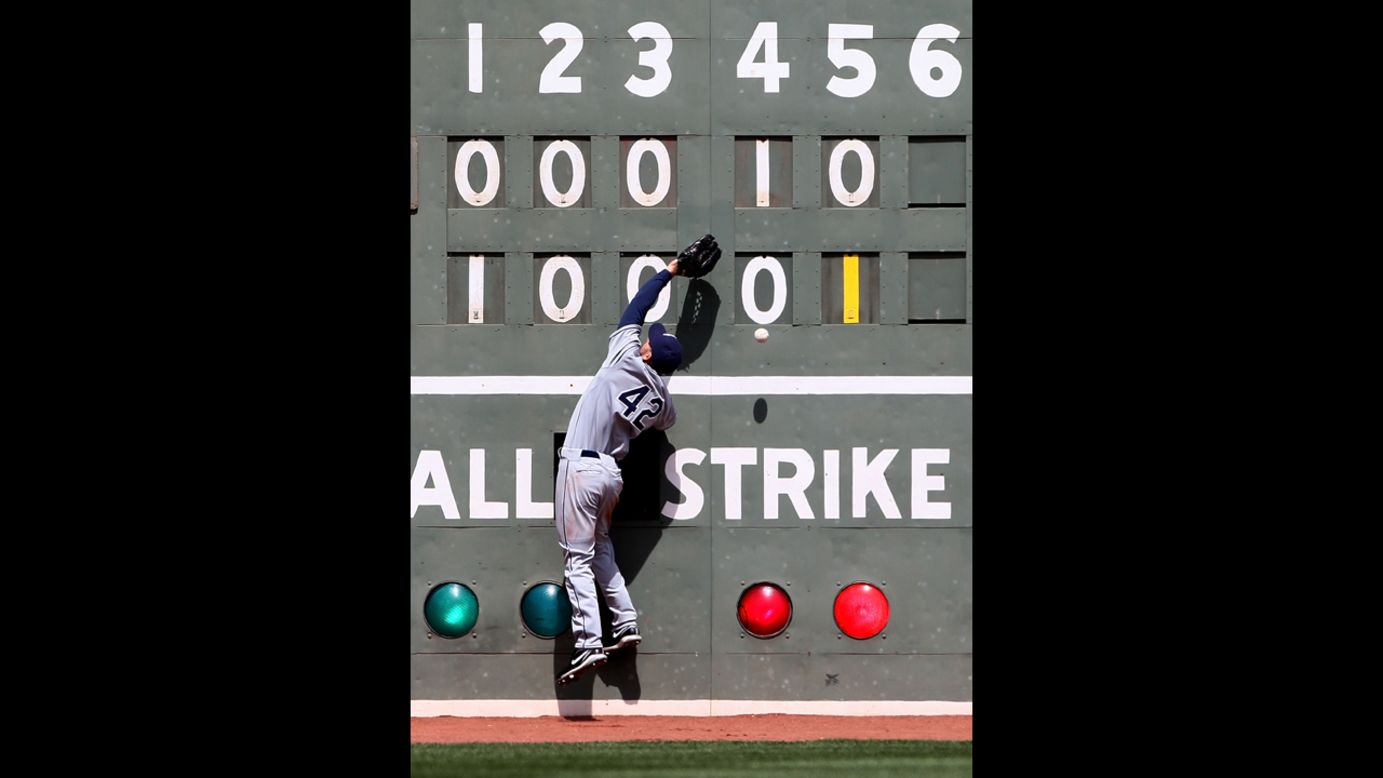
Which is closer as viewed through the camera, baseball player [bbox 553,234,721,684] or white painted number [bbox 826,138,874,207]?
baseball player [bbox 553,234,721,684]

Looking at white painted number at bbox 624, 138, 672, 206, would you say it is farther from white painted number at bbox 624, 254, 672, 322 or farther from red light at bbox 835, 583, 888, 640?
red light at bbox 835, 583, 888, 640

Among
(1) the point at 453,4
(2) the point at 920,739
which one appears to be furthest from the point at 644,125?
(2) the point at 920,739

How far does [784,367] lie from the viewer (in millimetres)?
9180

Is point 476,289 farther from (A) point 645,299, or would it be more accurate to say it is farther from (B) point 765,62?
(B) point 765,62

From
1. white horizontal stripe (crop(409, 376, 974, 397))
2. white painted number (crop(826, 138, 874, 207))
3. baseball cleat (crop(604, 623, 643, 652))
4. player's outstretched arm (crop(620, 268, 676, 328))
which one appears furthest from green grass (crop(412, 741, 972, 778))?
white painted number (crop(826, 138, 874, 207))

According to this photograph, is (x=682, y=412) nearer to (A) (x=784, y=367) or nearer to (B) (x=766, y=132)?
(A) (x=784, y=367)

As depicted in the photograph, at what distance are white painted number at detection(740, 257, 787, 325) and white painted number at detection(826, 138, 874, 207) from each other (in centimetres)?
50

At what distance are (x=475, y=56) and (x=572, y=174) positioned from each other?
2.75 ft

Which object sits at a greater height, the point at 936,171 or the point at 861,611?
the point at 936,171

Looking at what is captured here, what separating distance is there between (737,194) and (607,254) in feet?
2.55

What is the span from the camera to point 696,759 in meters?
8.04

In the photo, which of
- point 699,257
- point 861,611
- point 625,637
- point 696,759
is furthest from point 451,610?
point 699,257

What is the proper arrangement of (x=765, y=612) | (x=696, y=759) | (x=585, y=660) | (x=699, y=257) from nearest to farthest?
(x=696, y=759)
(x=585, y=660)
(x=699, y=257)
(x=765, y=612)

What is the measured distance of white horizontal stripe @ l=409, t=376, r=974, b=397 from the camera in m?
9.17
